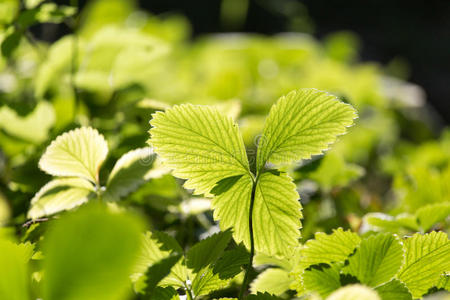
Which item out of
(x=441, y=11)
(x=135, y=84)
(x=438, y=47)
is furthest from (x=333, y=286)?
(x=441, y=11)

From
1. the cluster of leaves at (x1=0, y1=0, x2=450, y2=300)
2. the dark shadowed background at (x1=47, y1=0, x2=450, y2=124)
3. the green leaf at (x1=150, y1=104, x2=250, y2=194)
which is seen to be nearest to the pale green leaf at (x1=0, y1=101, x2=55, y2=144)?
the cluster of leaves at (x1=0, y1=0, x2=450, y2=300)

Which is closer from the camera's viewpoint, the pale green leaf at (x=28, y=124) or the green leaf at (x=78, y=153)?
the green leaf at (x=78, y=153)

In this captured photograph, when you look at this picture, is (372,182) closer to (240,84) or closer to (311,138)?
(240,84)

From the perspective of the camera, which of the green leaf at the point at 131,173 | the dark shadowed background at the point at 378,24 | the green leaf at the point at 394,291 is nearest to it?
the green leaf at the point at 394,291

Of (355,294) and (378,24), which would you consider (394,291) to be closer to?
(355,294)

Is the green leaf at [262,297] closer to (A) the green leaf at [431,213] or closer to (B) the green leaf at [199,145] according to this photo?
(B) the green leaf at [199,145]

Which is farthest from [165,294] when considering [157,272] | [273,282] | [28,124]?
Answer: [28,124]

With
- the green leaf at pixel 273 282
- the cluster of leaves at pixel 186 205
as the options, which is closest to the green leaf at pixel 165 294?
the cluster of leaves at pixel 186 205
